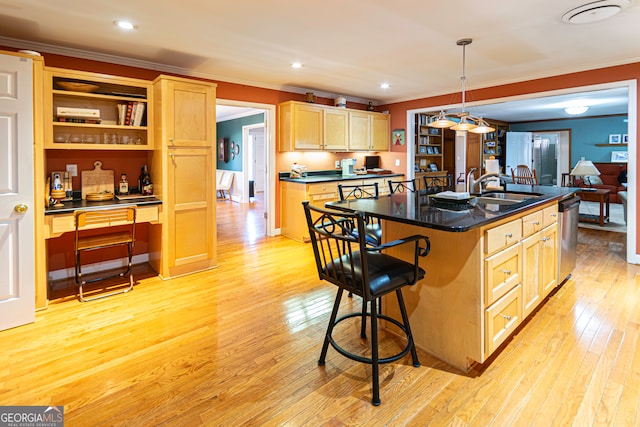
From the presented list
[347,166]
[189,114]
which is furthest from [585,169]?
[189,114]

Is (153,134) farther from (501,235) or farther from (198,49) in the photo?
(501,235)

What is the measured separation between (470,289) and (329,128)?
14.0 ft

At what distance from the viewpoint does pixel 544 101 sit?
690 centimetres

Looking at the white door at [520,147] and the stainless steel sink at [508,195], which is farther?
the white door at [520,147]

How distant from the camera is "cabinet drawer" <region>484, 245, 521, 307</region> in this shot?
6.41 feet

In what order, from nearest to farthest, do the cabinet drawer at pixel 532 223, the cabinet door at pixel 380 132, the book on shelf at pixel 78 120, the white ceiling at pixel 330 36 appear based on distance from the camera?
the cabinet drawer at pixel 532 223, the white ceiling at pixel 330 36, the book on shelf at pixel 78 120, the cabinet door at pixel 380 132

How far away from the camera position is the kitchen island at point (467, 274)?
192 centimetres

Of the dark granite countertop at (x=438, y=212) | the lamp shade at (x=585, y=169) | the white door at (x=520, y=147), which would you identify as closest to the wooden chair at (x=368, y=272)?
the dark granite countertop at (x=438, y=212)

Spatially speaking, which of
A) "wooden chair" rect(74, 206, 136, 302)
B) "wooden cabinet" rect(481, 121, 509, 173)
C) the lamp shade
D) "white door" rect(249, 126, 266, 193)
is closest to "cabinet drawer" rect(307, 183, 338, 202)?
"wooden chair" rect(74, 206, 136, 302)

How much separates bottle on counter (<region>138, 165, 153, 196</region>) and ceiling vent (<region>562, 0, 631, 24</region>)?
4097mm

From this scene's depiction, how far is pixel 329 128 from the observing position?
18.9ft

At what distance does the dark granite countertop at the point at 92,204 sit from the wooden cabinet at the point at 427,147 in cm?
554

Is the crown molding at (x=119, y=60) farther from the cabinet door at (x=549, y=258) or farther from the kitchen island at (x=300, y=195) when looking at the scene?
the cabinet door at (x=549, y=258)

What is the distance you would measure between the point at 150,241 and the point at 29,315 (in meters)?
1.50
